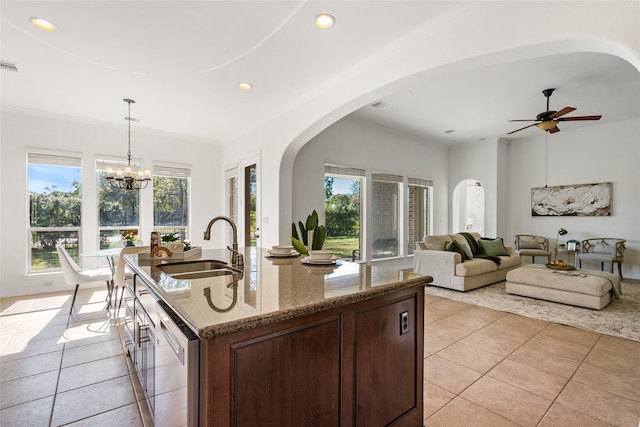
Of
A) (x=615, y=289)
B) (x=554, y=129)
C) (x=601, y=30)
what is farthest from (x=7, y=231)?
(x=615, y=289)

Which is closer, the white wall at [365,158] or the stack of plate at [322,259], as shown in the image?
the stack of plate at [322,259]

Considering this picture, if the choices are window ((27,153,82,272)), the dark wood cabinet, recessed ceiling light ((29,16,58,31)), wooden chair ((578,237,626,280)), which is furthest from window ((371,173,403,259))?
window ((27,153,82,272))

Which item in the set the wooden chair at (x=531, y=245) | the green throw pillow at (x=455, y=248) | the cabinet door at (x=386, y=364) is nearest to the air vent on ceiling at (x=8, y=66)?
the cabinet door at (x=386, y=364)

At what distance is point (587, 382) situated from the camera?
2227 millimetres

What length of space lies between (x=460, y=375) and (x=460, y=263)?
Answer: 8.87 feet

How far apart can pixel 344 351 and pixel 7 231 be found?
221 inches

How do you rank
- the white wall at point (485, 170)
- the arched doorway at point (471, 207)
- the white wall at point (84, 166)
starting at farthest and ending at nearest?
the arched doorway at point (471, 207) < the white wall at point (485, 170) < the white wall at point (84, 166)

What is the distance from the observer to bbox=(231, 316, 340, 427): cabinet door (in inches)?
40.2

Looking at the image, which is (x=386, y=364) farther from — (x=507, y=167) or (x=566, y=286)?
(x=507, y=167)

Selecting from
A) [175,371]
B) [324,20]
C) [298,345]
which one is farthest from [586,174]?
[175,371]

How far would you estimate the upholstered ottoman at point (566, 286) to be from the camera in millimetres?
3791

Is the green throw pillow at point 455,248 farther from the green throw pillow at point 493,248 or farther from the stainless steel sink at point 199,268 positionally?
the stainless steel sink at point 199,268

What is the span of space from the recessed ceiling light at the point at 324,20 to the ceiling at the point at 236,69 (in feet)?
0.15

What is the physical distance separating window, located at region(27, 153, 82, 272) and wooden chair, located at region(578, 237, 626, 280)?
29.2 ft
